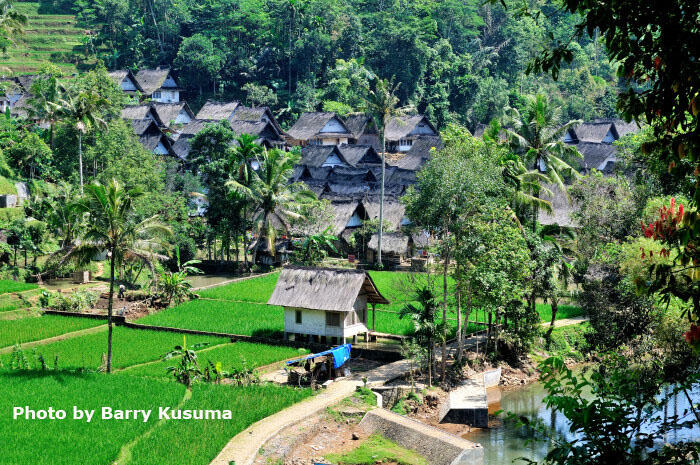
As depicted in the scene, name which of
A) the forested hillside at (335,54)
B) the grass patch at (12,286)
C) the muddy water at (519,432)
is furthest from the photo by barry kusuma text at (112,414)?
the forested hillside at (335,54)

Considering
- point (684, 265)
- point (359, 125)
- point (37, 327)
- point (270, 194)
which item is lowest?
point (37, 327)

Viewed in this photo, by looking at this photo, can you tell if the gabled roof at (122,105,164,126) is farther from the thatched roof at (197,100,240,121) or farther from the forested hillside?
the forested hillside

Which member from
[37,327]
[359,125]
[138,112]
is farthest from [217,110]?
[37,327]

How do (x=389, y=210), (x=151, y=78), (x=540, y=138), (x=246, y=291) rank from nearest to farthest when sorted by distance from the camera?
(x=540, y=138)
(x=246, y=291)
(x=389, y=210)
(x=151, y=78)

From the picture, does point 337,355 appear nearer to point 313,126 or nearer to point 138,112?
point 313,126

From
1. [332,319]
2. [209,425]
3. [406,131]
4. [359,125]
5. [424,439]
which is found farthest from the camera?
[359,125]

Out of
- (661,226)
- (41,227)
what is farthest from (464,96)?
(661,226)

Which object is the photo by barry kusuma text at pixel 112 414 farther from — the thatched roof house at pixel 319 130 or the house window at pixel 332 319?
the thatched roof house at pixel 319 130

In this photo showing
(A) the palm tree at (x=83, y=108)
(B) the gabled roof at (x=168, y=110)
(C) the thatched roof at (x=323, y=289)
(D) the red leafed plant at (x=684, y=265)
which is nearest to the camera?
(D) the red leafed plant at (x=684, y=265)
